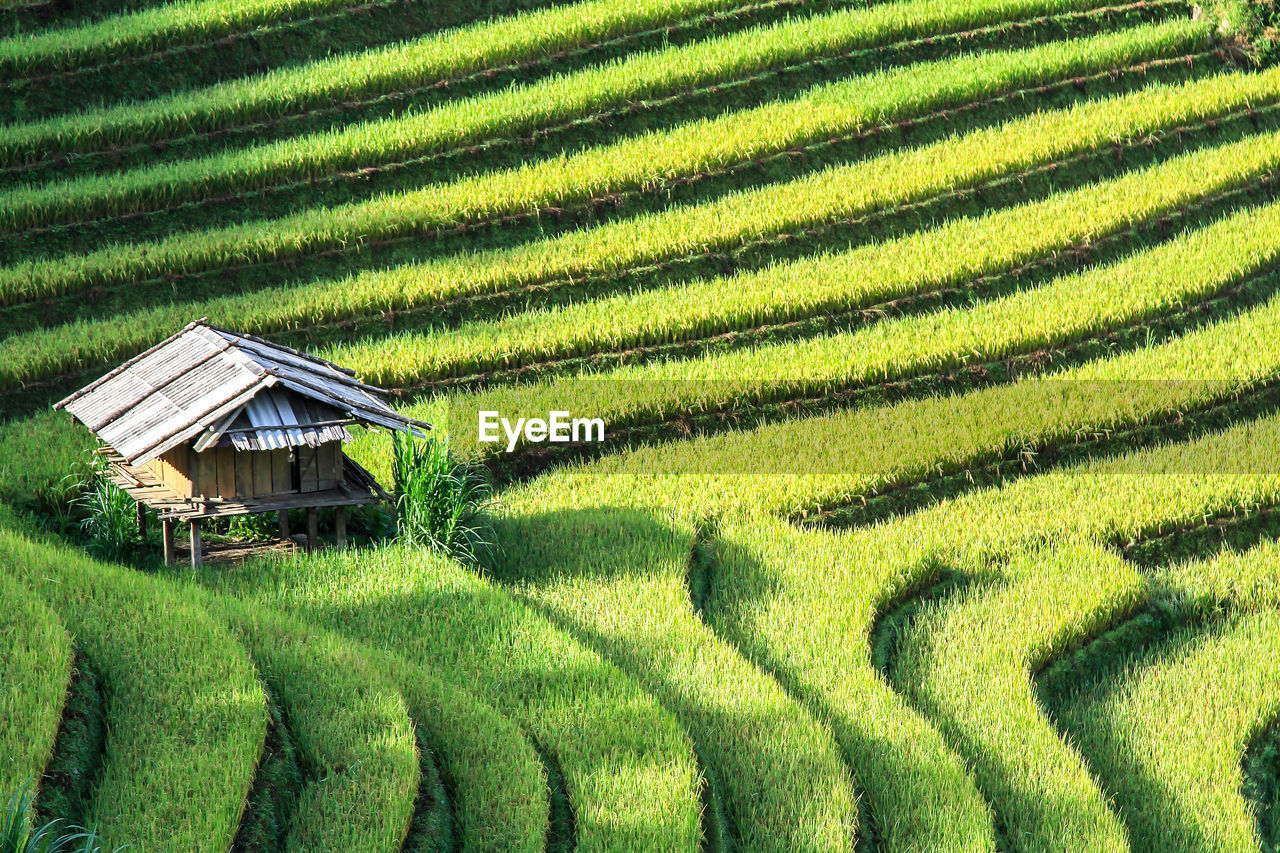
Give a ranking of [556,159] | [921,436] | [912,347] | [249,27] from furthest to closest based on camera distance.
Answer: [249,27], [556,159], [912,347], [921,436]

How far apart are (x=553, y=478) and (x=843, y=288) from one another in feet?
12.2

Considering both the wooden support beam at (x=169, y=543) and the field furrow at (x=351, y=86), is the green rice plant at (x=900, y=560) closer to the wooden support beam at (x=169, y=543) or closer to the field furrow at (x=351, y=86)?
the wooden support beam at (x=169, y=543)

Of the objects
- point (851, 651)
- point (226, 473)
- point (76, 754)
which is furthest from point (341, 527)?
point (851, 651)

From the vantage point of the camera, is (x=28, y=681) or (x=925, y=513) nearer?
(x=28, y=681)

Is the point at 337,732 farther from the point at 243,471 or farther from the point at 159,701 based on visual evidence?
the point at 243,471

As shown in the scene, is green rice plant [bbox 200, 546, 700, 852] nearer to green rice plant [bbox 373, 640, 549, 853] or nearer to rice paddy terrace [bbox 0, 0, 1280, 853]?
rice paddy terrace [bbox 0, 0, 1280, 853]

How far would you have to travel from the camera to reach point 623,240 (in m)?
12.6

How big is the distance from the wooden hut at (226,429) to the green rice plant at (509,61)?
616 cm

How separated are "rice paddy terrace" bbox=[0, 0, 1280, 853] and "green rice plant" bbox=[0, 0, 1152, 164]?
0.06m

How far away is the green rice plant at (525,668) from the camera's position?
577 cm

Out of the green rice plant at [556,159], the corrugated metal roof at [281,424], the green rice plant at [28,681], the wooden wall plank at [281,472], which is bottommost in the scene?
the green rice plant at [28,681]

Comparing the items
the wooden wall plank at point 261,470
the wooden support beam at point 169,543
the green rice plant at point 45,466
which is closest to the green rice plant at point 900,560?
the wooden wall plank at point 261,470

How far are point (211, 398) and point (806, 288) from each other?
6.05 meters

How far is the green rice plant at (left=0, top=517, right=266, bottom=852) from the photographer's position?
16.6 feet
